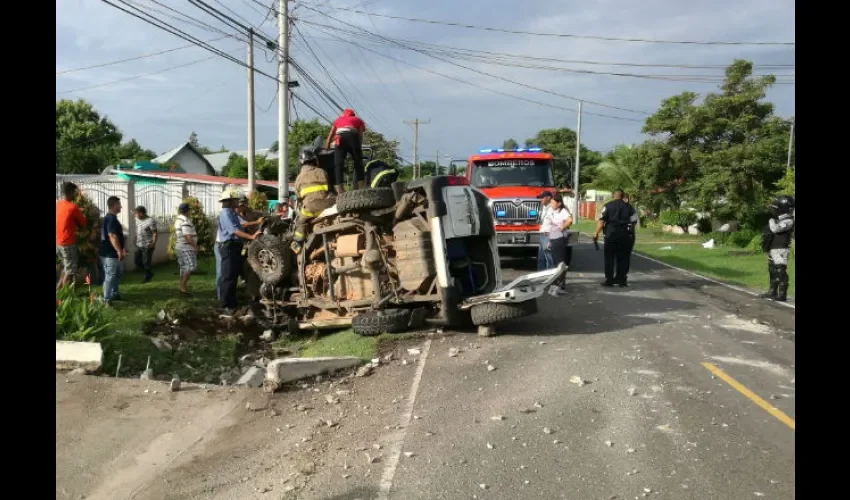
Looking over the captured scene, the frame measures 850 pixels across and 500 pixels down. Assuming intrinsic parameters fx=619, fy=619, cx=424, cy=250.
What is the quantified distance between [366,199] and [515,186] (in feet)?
25.6

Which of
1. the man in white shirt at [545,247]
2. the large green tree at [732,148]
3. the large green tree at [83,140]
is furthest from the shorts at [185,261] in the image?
the large green tree at [83,140]

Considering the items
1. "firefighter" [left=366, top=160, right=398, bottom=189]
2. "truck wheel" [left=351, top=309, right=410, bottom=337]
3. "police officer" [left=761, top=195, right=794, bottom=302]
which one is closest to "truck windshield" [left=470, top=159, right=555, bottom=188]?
"police officer" [left=761, top=195, right=794, bottom=302]

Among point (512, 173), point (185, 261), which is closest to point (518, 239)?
point (512, 173)

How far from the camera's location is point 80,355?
6.50 metres

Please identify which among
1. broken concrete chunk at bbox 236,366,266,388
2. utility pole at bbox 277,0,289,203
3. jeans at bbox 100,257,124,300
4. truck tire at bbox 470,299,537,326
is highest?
utility pole at bbox 277,0,289,203

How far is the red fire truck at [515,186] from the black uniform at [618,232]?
2355 mm

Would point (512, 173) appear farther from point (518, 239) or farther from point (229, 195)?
point (229, 195)

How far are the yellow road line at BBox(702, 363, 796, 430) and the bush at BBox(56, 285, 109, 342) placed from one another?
262 inches

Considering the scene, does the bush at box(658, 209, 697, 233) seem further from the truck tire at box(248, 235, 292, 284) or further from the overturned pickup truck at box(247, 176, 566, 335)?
the truck tire at box(248, 235, 292, 284)

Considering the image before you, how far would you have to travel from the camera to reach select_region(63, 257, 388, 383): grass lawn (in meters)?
7.35

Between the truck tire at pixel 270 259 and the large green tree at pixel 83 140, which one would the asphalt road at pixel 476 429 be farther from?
the large green tree at pixel 83 140
